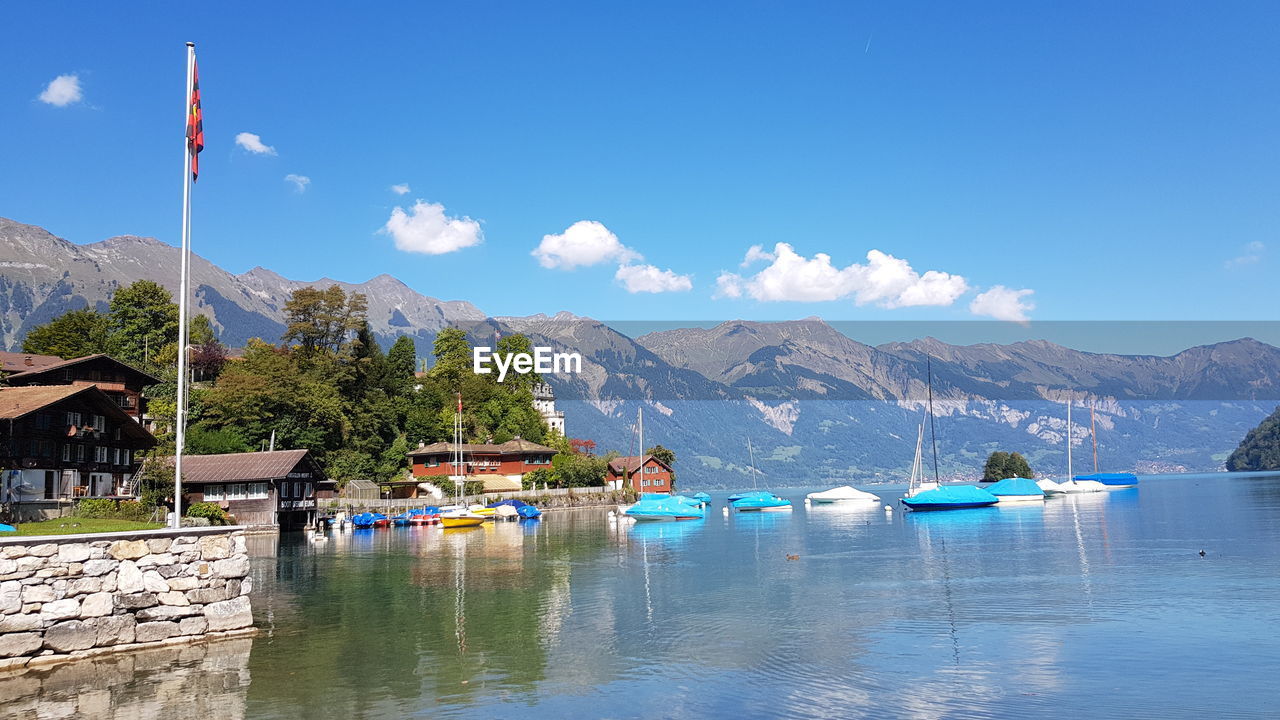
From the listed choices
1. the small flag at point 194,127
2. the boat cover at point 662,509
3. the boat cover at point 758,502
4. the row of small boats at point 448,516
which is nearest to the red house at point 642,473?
the boat cover at point 758,502

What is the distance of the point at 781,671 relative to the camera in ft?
67.7

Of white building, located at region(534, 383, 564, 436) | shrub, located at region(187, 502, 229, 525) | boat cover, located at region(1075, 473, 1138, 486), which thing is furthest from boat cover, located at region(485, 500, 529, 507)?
boat cover, located at region(1075, 473, 1138, 486)

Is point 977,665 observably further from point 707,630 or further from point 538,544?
point 538,544

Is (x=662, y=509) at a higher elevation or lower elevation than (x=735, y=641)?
lower

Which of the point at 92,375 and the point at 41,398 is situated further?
the point at 92,375

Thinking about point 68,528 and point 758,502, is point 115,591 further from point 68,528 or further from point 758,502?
point 758,502

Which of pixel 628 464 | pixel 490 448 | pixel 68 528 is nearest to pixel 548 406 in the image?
pixel 628 464

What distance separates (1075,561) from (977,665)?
1096 inches

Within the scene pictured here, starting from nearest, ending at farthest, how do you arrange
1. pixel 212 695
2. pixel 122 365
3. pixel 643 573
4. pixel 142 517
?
pixel 212 695
pixel 643 573
pixel 142 517
pixel 122 365

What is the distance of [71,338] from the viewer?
319ft

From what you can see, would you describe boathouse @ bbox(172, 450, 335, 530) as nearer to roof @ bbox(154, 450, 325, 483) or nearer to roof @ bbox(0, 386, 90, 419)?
roof @ bbox(154, 450, 325, 483)

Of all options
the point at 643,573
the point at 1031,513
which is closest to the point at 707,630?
the point at 643,573

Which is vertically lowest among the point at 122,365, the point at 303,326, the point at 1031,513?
the point at 1031,513

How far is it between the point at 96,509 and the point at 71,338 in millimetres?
58720
